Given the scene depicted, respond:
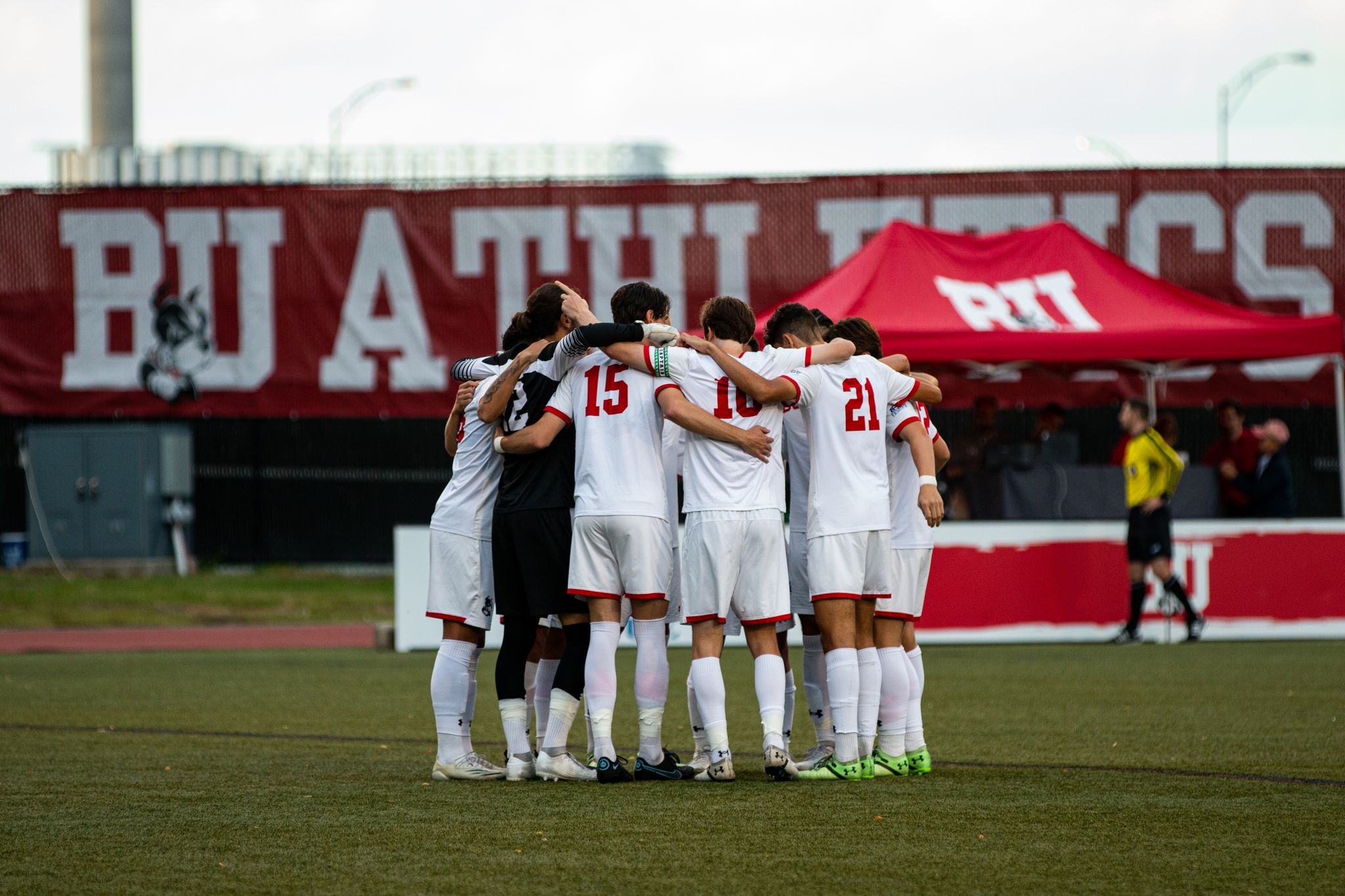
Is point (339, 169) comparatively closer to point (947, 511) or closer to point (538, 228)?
point (538, 228)

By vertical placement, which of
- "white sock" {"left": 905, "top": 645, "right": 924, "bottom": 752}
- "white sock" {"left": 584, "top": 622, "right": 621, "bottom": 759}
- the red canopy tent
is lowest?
"white sock" {"left": 905, "top": 645, "right": 924, "bottom": 752}

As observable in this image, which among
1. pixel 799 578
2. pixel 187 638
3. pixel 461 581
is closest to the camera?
pixel 461 581

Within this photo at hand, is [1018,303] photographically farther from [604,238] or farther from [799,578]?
[799,578]

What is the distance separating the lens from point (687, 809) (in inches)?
230

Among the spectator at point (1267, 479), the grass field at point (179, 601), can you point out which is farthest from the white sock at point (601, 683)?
the grass field at point (179, 601)

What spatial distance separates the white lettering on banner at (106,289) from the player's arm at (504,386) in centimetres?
1568

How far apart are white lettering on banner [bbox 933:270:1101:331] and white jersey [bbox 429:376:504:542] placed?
8984 mm

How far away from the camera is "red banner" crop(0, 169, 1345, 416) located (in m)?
21.0

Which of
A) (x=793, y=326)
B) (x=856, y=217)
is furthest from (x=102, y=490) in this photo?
(x=793, y=326)

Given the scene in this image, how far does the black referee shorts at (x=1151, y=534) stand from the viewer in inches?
559

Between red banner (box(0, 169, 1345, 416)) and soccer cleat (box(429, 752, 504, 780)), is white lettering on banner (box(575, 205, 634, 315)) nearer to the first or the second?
red banner (box(0, 169, 1345, 416))

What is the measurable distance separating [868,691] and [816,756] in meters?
0.42

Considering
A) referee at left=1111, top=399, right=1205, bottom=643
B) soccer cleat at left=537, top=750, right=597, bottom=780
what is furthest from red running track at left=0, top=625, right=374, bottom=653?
soccer cleat at left=537, top=750, right=597, bottom=780

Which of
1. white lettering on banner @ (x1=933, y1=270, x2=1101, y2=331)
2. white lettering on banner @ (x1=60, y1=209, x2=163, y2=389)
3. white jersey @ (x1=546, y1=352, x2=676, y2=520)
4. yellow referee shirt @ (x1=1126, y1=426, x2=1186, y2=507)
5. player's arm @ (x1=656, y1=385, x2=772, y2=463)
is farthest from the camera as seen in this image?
white lettering on banner @ (x1=60, y1=209, x2=163, y2=389)
